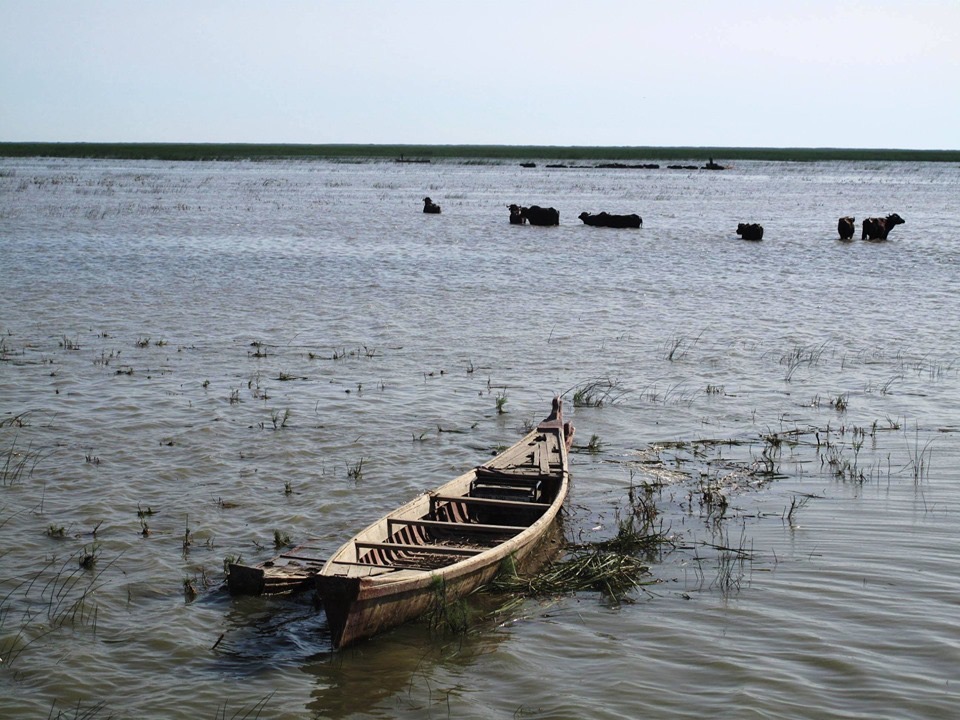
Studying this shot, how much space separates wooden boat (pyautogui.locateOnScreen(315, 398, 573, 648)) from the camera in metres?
6.34

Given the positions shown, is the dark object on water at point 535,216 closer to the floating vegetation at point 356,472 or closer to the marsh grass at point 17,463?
the floating vegetation at point 356,472

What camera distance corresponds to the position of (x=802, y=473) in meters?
10.2

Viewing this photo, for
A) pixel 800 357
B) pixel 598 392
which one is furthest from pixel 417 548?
pixel 800 357

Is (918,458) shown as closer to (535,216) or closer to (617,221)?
(617,221)

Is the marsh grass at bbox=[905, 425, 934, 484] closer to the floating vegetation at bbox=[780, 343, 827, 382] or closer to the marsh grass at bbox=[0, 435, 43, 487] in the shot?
the floating vegetation at bbox=[780, 343, 827, 382]

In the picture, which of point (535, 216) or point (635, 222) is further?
point (535, 216)

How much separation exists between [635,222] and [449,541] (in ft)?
102

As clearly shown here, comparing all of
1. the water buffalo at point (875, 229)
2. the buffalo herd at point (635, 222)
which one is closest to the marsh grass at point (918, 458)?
the buffalo herd at point (635, 222)

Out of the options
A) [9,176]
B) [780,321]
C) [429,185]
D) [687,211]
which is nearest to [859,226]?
[687,211]

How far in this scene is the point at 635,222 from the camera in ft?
125

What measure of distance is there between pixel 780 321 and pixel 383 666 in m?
14.2

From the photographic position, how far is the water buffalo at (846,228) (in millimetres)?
34250

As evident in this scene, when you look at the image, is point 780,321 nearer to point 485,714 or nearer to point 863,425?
point 863,425

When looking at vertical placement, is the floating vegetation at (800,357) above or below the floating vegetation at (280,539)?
above
